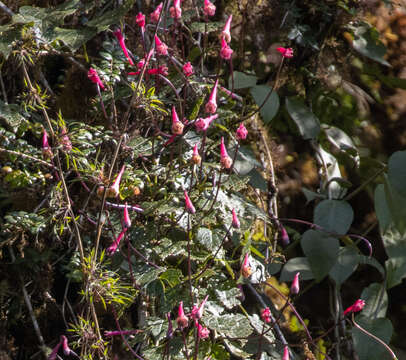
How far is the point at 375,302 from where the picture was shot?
1513mm

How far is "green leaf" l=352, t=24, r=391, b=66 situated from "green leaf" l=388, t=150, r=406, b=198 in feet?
2.15

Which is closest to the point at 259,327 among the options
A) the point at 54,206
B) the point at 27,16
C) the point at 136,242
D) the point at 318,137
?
the point at 136,242

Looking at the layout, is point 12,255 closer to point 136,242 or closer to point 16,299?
point 16,299

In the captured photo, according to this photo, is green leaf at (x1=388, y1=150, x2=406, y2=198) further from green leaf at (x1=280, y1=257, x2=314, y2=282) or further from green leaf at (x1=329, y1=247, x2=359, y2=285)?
green leaf at (x1=280, y1=257, x2=314, y2=282)

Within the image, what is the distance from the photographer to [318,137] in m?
1.89

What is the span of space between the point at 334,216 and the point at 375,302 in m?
0.28

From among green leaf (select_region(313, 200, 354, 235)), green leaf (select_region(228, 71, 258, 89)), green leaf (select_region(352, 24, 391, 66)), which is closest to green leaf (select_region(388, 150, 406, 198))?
green leaf (select_region(313, 200, 354, 235))

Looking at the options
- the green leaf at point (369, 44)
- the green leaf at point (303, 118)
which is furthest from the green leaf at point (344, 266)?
the green leaf at point (369, 44)

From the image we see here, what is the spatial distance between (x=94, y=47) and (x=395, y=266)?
46.4 inches

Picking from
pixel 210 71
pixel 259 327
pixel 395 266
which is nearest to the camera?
pixel 259 327

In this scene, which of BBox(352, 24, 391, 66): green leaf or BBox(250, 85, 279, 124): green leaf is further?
BBox(352, 24, 391, 66): green leaf

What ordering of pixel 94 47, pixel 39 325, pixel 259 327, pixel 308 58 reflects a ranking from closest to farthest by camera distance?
pixel 259 327, pixel 39 325, pixel 94 47, pixel 308 58

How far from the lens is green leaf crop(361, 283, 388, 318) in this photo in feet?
4.91

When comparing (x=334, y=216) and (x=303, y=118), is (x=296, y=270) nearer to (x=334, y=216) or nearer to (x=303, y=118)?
(x=334, y=216)
